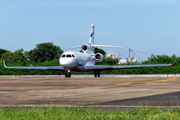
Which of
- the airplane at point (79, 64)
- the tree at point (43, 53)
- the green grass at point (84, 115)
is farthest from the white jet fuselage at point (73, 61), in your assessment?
the tree at point (43, 53)

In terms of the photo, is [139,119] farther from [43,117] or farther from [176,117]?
[43,117]

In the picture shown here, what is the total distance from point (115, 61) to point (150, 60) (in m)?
9.46

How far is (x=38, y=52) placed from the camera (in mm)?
135625

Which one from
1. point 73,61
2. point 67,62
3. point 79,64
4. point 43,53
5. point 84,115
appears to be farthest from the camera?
point 43,53

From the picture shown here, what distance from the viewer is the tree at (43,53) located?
13550 centimetres

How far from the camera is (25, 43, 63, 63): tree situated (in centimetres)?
13550

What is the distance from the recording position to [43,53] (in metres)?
136

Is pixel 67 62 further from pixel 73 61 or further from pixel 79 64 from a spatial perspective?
pixel 79 64

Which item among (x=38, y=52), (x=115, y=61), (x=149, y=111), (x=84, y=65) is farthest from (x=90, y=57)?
(x=38, y=52)

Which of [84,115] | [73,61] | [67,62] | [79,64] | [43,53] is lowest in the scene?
[84,115]

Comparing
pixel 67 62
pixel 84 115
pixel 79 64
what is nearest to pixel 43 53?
pixel 79 64

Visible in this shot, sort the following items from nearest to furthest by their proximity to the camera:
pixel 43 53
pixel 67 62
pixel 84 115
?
pixel 84 115 → pixel 67 62 → pixel 43 53

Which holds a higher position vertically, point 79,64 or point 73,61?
point 73,61

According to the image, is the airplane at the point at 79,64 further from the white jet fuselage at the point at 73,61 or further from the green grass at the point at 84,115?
the green grass at the point at 84,115
